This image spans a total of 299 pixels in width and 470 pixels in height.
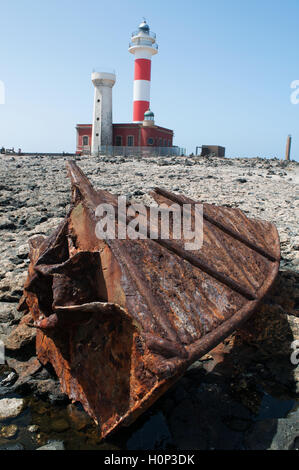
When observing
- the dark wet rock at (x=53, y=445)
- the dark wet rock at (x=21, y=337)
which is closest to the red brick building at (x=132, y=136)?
the dark wet rock at (x=21, y=337)

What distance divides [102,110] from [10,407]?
97.2 ft

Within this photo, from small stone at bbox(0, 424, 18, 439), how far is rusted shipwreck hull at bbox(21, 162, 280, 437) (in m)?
0.39

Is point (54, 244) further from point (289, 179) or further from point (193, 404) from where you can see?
point (289, 179)

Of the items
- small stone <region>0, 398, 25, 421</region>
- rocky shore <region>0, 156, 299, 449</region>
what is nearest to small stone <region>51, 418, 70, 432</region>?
rocky shore <region>0, 156, 299, 449</region>

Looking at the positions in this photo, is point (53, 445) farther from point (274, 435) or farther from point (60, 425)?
point (274, 435)

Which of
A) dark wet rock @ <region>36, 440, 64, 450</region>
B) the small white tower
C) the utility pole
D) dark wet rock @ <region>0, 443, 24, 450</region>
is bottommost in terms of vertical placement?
dark wet rock @ <region>0, 443, 24, 450</region>

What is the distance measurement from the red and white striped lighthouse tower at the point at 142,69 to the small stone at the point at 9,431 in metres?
30.1

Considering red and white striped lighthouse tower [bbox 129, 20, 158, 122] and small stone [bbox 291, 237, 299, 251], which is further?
red and white striped lighthouse tower [bbox 129, 20, 158, 122]

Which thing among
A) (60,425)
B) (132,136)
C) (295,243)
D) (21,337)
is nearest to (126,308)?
(60,425)

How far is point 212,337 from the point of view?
2.12 metres

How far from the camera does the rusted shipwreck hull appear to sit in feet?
6.48

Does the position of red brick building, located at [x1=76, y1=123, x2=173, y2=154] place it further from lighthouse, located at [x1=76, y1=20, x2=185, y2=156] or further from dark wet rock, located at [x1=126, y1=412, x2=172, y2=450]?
dark wet rock, located at [x1=126, y1=412, x2=172, y2=450]

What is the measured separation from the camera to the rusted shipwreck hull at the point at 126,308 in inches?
77.7
